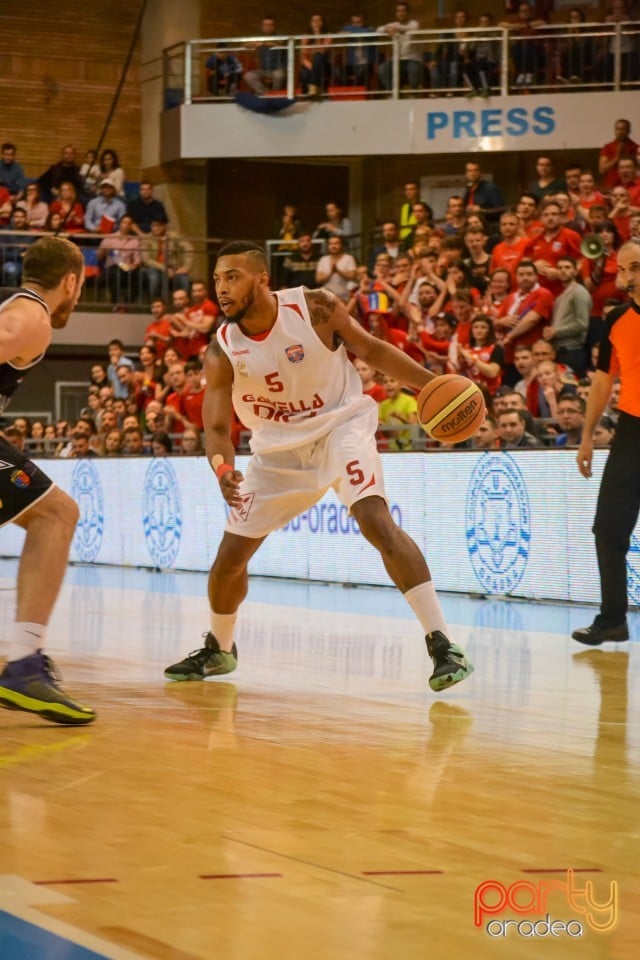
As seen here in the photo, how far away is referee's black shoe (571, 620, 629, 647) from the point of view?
9.16m

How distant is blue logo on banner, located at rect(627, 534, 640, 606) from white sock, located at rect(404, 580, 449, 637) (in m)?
4.64

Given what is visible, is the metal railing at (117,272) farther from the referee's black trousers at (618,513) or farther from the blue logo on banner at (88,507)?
the referee's black trousers at (618,513)

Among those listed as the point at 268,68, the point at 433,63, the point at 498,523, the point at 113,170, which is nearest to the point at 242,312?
the point at 498,523

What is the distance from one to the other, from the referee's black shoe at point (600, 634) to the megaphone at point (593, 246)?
787cm

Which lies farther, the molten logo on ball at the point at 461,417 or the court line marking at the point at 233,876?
the molten logo on ball at the point at 461,417

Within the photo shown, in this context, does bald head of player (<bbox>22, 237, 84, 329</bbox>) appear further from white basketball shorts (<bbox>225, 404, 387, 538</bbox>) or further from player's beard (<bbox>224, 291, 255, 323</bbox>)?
white basketball shorts (<bbox>225, 404, 387, 538</bbox>)

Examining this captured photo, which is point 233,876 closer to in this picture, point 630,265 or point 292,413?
point 292,413

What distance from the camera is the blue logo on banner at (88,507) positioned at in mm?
18859

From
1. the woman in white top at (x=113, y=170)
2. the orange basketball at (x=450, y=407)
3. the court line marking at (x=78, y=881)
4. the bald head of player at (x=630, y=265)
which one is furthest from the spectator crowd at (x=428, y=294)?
the court line marking at (x=78, y=881)

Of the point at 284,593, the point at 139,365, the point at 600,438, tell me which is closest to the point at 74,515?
the point at 600,438

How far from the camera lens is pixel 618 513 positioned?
9.06m

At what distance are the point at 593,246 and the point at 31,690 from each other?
11.6m

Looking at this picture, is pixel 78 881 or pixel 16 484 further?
pixel 16 484

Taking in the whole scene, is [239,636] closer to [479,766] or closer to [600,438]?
[600,438]
